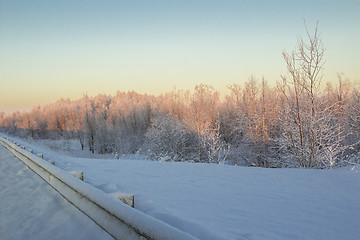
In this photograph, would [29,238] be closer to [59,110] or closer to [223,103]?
[223,103]

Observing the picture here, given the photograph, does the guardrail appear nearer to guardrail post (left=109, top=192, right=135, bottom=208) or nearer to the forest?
guardrail post (left=109, top=192, right=135, bottom=208)

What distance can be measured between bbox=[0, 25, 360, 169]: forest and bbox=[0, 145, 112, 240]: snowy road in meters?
6.43

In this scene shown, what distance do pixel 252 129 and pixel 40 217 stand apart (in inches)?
1054

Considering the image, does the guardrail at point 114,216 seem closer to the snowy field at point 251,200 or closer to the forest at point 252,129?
the snowy field at point 251,200

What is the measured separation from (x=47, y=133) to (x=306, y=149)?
9798 centimetres

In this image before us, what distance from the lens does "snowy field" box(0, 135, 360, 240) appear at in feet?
8.45

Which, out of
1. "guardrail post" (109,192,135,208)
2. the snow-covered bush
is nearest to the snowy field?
"guardrail post" (109,192,135,208)

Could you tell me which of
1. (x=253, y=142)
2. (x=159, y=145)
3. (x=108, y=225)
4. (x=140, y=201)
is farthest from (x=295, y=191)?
(x=159, y=145)

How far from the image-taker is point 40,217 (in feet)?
9.87

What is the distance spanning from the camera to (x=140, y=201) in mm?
2916

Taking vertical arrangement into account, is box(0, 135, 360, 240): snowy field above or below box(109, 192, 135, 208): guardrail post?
below

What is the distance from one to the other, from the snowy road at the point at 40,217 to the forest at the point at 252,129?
6435mm

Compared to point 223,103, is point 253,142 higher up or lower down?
lower down

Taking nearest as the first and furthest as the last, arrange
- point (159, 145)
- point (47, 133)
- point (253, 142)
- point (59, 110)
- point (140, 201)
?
point (140, 201) → point (253, 142) → point (159, 145) → point (47, 133) → point (59, 110)
